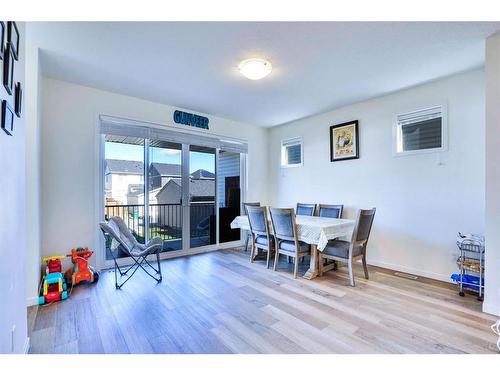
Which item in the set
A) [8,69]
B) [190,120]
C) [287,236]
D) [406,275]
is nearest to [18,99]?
[8,69]

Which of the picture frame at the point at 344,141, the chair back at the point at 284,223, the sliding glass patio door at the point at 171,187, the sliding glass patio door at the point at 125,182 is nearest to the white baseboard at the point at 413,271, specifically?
the chair back at the point at 284,223

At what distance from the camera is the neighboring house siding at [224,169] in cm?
493

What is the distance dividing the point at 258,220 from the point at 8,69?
9.74 feet

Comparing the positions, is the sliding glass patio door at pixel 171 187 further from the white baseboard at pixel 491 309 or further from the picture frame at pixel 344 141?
the white baseboard at pixel 491 309

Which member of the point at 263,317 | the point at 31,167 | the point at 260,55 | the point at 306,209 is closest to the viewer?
the point at 263,317

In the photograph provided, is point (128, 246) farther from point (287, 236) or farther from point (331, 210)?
point (331, 210)

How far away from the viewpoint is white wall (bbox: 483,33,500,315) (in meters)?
2.17

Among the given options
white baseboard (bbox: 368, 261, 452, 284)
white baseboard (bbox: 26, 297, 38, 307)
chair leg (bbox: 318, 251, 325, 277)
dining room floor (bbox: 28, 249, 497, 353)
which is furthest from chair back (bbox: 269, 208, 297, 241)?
white baseboard (bbox: 26, 297, 38, 307)

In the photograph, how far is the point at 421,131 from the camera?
3375mm

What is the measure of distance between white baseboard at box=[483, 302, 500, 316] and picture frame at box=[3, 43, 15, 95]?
3924 millimetres

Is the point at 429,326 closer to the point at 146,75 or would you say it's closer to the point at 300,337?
the point at 300,337

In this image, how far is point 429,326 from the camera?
202 cm
